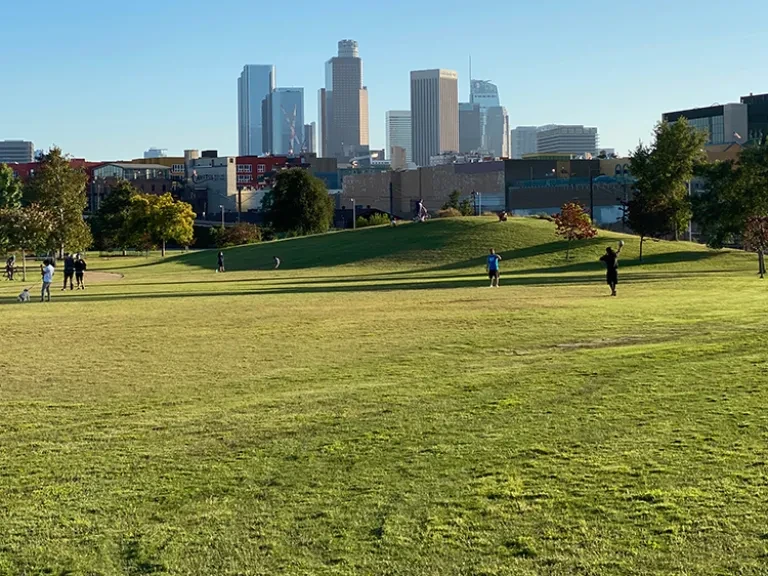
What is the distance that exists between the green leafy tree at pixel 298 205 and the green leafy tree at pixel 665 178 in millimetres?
56019

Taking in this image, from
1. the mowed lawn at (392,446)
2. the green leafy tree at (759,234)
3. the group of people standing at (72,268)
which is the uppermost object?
the green leafy tree at (759,234)

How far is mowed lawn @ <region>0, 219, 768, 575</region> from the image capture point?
7.87 metres

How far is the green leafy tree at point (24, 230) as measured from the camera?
65.6m

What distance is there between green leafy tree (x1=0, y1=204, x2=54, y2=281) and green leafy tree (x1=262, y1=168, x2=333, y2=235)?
47.1m

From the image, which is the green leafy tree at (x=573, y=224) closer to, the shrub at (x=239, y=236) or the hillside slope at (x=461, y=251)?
the hillside slope at (x=461, y=251)

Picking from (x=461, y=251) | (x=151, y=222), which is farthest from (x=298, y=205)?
(x=461, y=251)

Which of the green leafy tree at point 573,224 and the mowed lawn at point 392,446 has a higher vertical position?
the green leafy tree at point 573,224

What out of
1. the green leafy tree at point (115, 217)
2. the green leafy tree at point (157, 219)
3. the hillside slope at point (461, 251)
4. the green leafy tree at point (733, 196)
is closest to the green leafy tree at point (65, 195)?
the hillside slope at point (461, 251)

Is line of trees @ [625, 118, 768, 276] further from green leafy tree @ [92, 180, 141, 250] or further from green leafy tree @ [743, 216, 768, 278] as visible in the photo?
green leafy tree @ [92, 180, 141, 250]

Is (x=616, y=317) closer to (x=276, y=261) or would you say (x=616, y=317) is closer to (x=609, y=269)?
(x=609, y=269)

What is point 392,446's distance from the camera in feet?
36.0

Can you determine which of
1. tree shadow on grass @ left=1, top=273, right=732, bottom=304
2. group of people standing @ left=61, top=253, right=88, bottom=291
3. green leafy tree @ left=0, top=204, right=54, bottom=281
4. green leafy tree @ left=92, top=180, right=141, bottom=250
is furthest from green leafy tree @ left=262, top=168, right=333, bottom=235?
group of people standing @ left=61, top=253, right=88, bottom=291

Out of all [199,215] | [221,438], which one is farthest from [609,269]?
[199,215]

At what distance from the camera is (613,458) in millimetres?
10211
